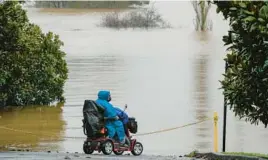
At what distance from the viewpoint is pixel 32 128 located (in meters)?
19.6

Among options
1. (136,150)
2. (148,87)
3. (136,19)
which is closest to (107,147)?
(136,150)

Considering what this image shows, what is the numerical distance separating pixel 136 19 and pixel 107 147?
186 ft

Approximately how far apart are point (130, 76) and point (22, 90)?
40.2 ft

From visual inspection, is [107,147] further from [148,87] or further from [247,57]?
[148,87]

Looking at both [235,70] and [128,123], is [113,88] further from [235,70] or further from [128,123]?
[235,70]

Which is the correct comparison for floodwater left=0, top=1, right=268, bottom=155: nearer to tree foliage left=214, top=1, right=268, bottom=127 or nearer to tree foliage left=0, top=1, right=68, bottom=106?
tree foliage left=0, top=1, right=68, bottom=106

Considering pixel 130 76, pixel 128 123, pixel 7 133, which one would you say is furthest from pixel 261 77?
pixel 130 76

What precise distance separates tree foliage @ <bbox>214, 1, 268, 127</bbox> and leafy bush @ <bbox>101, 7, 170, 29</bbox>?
5853 cm

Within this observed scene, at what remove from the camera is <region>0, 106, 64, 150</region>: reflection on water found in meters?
16.7

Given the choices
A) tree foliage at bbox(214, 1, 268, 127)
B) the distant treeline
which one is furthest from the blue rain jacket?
the distant treeline

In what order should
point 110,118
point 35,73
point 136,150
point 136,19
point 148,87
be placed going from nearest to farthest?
point 110,118, point 136,150, point 35,73, point 148,87, point 136,19

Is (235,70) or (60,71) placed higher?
(235,70)

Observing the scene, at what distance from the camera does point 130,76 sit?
1345 inches

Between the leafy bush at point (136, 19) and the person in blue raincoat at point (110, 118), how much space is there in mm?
55076
